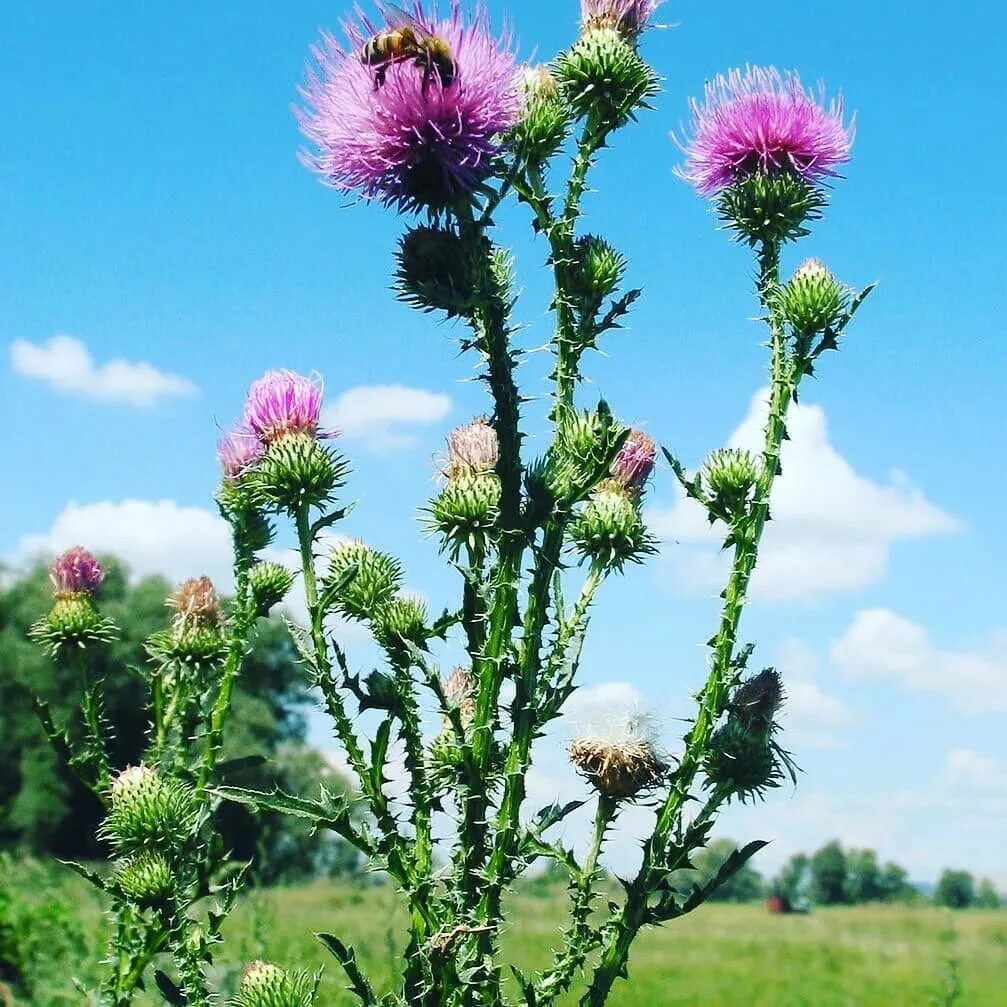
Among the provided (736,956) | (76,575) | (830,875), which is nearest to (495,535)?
A: (76,575)

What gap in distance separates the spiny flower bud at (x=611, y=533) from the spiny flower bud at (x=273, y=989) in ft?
4.52

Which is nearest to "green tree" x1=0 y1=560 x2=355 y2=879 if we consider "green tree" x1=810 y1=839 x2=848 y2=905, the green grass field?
the green grass field

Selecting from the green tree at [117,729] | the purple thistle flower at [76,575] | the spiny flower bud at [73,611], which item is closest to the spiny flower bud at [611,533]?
the spiny flower bud at [73,611]

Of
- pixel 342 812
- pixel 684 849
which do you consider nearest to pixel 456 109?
pixel 342 812

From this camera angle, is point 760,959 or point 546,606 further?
point 760,959

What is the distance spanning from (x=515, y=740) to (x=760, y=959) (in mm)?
21458

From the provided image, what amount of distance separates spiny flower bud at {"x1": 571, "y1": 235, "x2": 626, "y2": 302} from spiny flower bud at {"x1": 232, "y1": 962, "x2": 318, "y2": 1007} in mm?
1893

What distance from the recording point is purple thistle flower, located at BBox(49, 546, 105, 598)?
5203 mm

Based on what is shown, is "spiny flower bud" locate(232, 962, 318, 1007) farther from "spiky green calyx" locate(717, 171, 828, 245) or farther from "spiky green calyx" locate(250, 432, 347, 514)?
"spiky green calyx" locate(717, 171, 828, 245)

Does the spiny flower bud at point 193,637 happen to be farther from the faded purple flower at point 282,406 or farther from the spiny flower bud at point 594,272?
the spiny flower bud at point 594,272

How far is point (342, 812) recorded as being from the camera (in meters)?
2.89

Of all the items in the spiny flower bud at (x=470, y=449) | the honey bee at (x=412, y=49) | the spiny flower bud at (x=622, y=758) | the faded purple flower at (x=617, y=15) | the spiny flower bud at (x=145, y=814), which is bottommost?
the spiny flower bud at (x=145, y=814)

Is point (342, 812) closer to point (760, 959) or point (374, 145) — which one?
point (374, 145)

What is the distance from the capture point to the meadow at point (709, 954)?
10.7 meters
